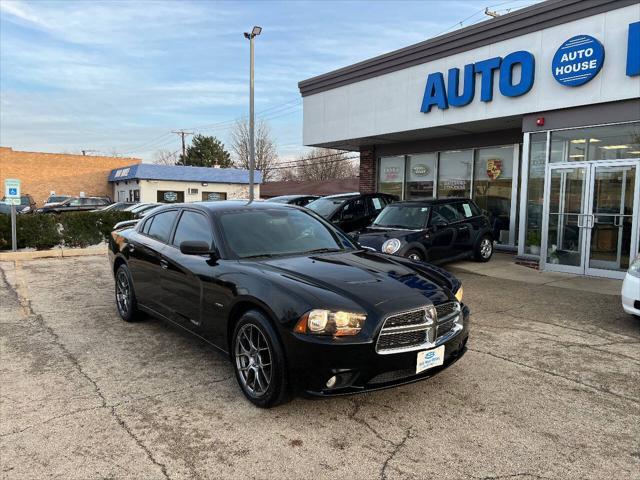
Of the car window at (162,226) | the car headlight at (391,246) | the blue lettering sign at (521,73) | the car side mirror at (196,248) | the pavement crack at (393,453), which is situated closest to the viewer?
the pavement crack at (393,453)

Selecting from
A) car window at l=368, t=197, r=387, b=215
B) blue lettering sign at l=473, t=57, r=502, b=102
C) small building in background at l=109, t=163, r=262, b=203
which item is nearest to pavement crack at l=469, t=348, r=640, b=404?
car window at l=368, t=197, r=387, b=215

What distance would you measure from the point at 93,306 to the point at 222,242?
11.8 ft

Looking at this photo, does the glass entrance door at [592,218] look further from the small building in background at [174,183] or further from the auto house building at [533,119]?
the small building in background at [174,183]

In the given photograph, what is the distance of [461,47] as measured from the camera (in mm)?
11820

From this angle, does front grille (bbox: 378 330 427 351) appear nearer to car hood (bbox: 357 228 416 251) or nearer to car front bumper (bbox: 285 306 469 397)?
car front bumper (bbox: 285 306 469 397)

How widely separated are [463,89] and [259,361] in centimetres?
1021

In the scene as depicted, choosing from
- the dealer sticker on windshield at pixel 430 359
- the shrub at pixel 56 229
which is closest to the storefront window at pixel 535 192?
the dealer sticker on windshield at pixel 430 359

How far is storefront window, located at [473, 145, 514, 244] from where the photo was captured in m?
13.2

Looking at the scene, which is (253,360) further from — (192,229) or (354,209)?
(354,209)

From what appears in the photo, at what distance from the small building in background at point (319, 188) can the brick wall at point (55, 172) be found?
14164 millimetres

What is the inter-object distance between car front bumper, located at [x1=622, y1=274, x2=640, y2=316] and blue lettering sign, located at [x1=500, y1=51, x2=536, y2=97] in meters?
6.10

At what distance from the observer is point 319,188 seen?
121ft

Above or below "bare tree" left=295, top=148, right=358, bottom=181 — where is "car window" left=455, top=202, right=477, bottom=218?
below

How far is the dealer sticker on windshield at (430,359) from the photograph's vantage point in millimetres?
3311
